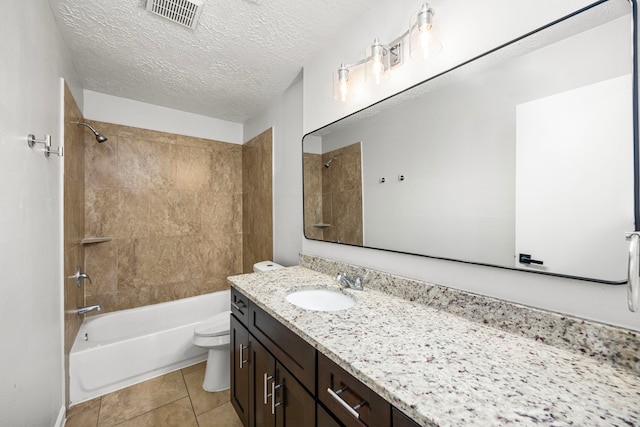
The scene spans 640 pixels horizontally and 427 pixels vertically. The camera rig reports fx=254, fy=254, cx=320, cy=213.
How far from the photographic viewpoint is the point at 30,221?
113cm

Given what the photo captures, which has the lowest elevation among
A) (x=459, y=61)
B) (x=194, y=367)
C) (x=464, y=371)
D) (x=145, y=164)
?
(x=194, y=367)

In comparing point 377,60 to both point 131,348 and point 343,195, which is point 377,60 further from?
point 131,348

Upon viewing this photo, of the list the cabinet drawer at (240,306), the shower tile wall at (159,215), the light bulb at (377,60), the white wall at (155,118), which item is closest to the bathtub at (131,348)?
the shower tile wall at (159,215)

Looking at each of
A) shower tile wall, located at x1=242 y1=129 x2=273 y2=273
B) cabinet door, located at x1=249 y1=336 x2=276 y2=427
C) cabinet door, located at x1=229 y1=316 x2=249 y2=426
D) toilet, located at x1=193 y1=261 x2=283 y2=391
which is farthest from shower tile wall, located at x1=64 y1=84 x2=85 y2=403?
shower tile wall, located at x1=242 y1=129 x2=273 y2=273

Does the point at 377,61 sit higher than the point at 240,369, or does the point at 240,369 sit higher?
the point at 377,61

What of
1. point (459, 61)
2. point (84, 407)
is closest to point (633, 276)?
→ point (459, 61)

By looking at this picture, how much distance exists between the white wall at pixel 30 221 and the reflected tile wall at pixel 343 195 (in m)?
1.43

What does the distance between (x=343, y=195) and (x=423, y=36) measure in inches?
34.7

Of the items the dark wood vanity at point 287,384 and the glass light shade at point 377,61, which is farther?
the glass light shade at point 377,61

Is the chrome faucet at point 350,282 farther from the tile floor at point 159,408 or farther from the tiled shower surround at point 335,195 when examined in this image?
the tile floor at point 159,408

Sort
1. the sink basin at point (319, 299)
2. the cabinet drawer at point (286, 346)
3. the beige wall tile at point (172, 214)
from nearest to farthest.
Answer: the cabinet drawer at point (286, 346) → the sink basin at point (319, 299) → the beige wall tile at point (172, 214)

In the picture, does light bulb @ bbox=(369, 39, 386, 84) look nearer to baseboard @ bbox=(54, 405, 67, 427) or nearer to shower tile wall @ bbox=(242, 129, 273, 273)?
shower tile wall @ bbox=(242, 129, 273, 273)

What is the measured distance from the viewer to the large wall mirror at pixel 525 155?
68cm

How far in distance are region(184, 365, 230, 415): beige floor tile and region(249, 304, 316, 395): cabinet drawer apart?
954 millimetres
